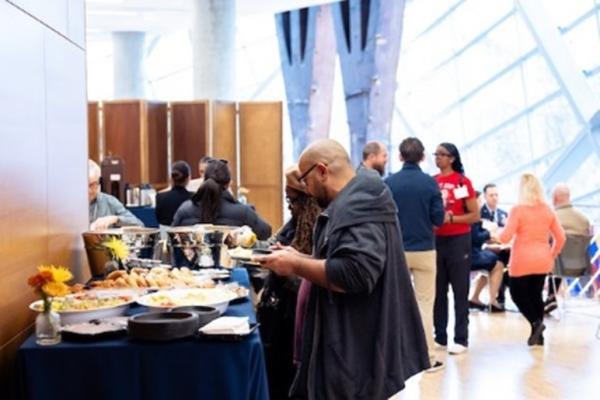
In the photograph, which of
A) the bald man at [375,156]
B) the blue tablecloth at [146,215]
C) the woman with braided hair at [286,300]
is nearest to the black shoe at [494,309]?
the bald man at [375,156]

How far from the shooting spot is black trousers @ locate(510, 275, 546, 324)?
5.91 metres

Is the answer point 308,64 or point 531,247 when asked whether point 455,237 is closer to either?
point 531,247

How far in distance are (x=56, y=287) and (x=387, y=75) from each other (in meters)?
11.5

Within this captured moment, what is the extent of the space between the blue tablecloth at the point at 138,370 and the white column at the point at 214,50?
23.9 ft

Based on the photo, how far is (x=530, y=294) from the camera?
5922mm

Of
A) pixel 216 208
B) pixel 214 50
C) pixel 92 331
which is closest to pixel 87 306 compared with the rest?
pixel 92 331

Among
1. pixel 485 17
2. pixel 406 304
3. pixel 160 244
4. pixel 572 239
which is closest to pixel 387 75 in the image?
pixel 485 17

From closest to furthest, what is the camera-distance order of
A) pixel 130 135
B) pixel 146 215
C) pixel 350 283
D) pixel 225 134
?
pixel 350 283 < pixel 146 215 < pixel 130 135 < pixel 225 134

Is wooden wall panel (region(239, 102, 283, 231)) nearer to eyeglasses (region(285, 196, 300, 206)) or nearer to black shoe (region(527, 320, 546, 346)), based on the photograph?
black shoe (region(527, 320, 546, 346))

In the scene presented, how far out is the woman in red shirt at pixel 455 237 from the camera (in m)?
5.33

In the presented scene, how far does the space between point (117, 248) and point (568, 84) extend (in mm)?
9615

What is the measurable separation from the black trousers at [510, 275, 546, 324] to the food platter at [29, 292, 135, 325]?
12.6 feet

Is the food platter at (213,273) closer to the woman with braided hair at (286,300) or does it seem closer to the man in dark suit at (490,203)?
the woman with braided hair at (286,300)

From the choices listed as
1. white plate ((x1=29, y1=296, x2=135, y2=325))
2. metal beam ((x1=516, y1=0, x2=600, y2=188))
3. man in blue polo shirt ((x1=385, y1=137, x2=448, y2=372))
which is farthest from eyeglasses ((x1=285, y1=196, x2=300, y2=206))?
metal beam ((x1=516, y1=0, x2=600, y2=188))
